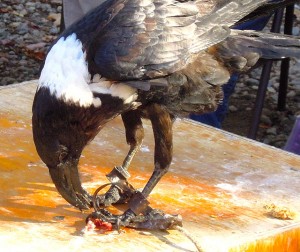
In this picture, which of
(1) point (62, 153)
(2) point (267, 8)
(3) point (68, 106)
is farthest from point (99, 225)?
(2) point (267, 8)

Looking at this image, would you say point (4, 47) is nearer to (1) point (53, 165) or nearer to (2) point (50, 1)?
(2) point (50, 1)

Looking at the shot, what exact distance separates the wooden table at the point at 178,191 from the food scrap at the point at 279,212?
1 cm

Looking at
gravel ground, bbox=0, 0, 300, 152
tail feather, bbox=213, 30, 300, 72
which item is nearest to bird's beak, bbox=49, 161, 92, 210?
tail feather, bbox=213, 30, 300, 72

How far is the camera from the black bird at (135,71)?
2264 millimetres

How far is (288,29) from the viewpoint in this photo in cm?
483

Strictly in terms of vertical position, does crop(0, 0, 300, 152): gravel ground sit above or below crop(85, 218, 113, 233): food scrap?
below

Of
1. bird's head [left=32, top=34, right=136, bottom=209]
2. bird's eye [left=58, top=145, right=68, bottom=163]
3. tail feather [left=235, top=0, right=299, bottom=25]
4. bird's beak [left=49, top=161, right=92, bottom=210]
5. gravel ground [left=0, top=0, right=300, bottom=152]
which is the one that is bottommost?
gravel ground [left=0, top=0, right=300, bottom=152]

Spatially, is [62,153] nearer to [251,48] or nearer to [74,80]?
[74,80]

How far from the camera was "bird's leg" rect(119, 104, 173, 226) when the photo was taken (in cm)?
239

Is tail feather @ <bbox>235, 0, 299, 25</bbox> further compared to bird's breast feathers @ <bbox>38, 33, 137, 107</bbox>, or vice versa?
tail feather @ <bbox>235, 0, 299, 25</bbox>

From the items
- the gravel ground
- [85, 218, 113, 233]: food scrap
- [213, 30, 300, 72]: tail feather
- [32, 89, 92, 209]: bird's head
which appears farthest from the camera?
the gravel ground

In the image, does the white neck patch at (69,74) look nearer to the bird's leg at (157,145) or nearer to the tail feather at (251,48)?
the bird's leg at (157,145)

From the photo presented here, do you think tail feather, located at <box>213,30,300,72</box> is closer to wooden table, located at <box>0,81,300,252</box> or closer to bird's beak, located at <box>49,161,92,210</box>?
wooden table, located at <box>0,81,300,252</box>

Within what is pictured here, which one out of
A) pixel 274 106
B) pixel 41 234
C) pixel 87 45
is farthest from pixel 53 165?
pixel 274 106
